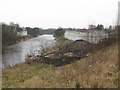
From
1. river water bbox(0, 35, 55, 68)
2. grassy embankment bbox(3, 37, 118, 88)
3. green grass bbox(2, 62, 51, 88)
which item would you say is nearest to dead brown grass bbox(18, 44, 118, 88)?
grassy embankment bbox(3, 37, 118, 88)

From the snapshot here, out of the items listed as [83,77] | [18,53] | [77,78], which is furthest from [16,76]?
[18,53]

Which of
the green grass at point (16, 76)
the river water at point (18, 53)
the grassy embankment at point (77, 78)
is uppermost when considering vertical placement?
the grassy embankment at point (77, 78)

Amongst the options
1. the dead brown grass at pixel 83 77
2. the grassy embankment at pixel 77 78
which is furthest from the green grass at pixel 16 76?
the dead brown grass at pixel 83 77

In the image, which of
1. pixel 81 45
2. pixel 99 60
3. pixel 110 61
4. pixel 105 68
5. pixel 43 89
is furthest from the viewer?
pixel 81 45

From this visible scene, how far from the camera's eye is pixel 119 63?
10.7m

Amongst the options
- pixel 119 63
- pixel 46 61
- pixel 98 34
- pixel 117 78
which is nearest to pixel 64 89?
pixel 117 78

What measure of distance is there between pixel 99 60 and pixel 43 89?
656 centimetres

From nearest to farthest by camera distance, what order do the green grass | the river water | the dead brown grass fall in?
the dead brown grass → the green grass → the river water

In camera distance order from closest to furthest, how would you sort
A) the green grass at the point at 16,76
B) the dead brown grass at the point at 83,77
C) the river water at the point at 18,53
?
the dead brown grass at the point at 83,77
the green grass at the point at 16,76
the river water at the point at 18,53

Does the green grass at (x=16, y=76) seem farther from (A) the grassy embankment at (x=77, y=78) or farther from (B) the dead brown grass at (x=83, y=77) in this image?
(B) the dead brown grass at (x=83, y=77)

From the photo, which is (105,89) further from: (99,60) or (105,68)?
(99,60)

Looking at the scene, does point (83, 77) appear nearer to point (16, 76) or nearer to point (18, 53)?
point (16, 76)

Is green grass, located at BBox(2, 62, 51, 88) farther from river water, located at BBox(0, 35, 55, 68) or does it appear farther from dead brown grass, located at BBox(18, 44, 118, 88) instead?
river water, located at BBox(0, 35, 55, 68)

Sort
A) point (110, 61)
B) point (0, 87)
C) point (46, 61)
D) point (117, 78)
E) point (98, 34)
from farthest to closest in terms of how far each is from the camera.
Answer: point (98, 34) < point (46, 61) < point (110, 61) < point (0, 87) < point (117, 78)
